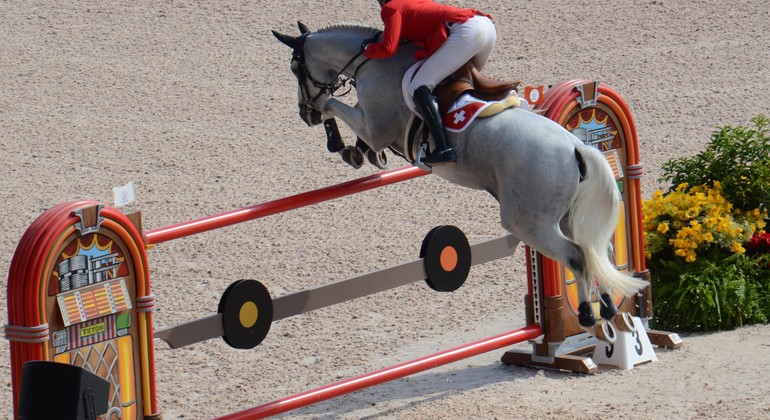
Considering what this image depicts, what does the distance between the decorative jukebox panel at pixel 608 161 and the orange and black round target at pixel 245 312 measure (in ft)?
6.14

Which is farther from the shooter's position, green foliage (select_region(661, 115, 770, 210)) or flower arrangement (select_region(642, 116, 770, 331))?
green foliage (select_region(661, 115, 770, 210))

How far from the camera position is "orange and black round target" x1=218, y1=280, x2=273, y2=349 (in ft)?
19.7

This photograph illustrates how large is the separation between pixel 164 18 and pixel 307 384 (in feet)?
23.3

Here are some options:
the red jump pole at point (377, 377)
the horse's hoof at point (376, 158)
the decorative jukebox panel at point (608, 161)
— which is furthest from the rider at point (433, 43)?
the decorative jukebox panel at point (608, 161)

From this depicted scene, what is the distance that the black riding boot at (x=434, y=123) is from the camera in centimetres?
596

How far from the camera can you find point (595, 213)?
19.7 feet

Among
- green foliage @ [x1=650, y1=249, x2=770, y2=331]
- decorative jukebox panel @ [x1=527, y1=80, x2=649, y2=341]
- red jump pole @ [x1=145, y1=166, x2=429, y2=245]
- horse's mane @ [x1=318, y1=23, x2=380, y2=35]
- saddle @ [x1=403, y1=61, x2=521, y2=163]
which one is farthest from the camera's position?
green foliage @ [x1=650, y1=249, x2=770, y2=331]

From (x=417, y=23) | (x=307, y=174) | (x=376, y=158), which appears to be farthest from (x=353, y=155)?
(x=307, y=174)

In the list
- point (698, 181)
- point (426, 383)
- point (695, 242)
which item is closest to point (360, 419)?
point (426, 383)

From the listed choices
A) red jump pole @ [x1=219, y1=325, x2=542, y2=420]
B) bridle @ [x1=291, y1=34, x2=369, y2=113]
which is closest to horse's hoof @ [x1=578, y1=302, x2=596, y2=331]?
red jump pole @ [x1=219, y1=325, x2=542, y2=420]

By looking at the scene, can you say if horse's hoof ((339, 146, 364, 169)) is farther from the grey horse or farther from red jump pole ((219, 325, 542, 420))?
red jump pole ((219, 325, 542, 420))

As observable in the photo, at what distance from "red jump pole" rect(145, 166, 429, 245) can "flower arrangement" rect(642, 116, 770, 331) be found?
199 centimetres

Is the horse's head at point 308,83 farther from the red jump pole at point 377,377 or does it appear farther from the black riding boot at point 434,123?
the red jump pole at point 377,377

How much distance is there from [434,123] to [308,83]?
100 centimetres
